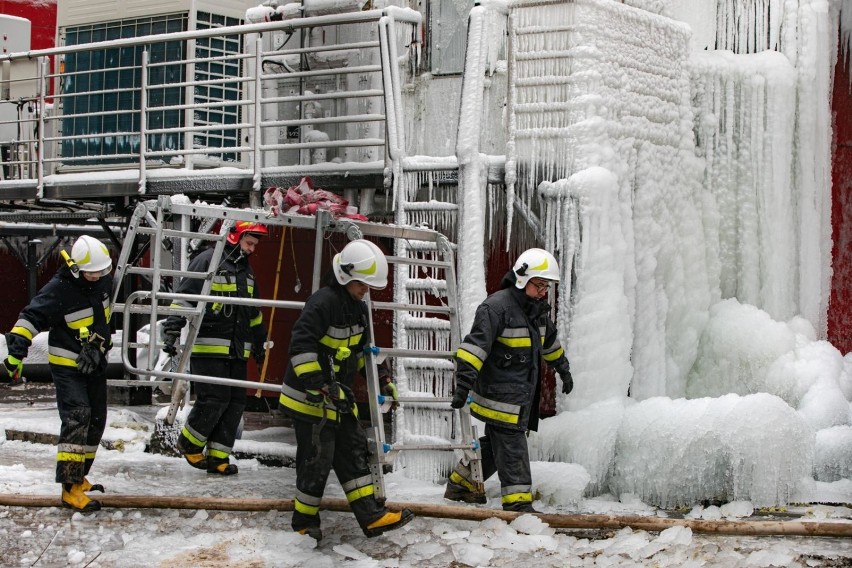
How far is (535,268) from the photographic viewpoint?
6.78 meters

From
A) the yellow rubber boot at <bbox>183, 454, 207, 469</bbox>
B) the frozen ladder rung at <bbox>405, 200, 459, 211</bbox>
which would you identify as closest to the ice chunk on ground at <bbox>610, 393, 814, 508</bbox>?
the frozen ladder rung at <bbox>405, 200, 459, 211</bbox>

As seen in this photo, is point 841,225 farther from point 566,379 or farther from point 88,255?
point 88,255

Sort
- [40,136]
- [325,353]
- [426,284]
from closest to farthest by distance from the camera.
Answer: [325,353] → [426,284] → [40,136]

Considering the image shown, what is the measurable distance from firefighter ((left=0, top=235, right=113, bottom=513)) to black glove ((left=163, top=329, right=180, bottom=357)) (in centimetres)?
106

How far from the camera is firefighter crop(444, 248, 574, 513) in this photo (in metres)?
6.62

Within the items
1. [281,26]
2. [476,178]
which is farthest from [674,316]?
[281,26]

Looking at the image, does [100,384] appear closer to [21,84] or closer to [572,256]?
[572,256]

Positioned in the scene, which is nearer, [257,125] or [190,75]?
[257,125]

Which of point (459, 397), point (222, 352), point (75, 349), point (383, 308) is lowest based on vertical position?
point (459, 397)

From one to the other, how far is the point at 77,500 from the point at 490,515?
2721mm

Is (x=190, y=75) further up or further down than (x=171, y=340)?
further up

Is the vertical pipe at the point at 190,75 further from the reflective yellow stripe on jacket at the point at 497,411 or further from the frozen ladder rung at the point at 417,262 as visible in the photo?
the reflective yellow stripe on jacket at the point at 497,411

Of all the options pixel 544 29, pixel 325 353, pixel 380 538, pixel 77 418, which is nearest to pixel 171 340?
pixel 77 418

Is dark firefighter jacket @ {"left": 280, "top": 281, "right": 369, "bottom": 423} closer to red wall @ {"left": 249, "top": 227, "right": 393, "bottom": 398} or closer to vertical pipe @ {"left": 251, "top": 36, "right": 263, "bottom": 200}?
vertical pipe @ {"left": 251, "top": 36, "right": 263, "bottom": 200}
